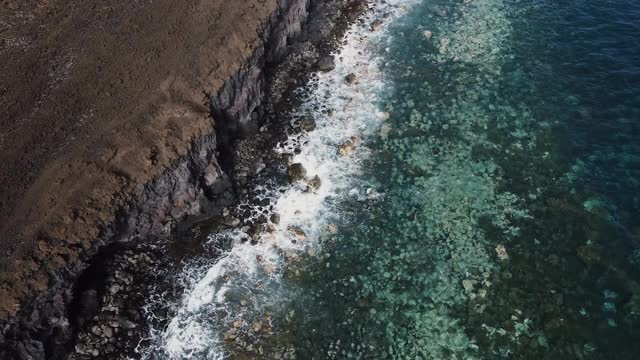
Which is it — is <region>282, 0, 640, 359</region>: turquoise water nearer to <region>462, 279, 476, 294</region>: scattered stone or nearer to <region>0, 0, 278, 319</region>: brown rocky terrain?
<region>462, 279, 476, 294</region>: scattered stone

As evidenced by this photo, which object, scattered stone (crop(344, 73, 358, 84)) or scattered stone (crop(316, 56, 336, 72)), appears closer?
scattered stone (crop(344, 73, 358, 84))

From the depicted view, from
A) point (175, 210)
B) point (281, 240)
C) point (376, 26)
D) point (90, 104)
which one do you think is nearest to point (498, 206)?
point (281, 240)

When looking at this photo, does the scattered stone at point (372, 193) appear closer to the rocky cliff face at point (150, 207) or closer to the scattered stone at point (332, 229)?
the scattered stone at point (332, 229)

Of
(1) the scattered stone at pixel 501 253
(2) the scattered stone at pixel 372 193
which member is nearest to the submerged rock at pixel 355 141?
(2) the scattered stone at pixel 372 193

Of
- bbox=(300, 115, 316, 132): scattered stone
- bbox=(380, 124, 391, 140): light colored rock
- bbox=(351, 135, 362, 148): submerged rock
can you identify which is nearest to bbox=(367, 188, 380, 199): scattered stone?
bbox=(351, 135, 362, 148): submerged rock

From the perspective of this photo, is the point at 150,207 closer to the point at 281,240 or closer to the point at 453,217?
the point at 281,240
